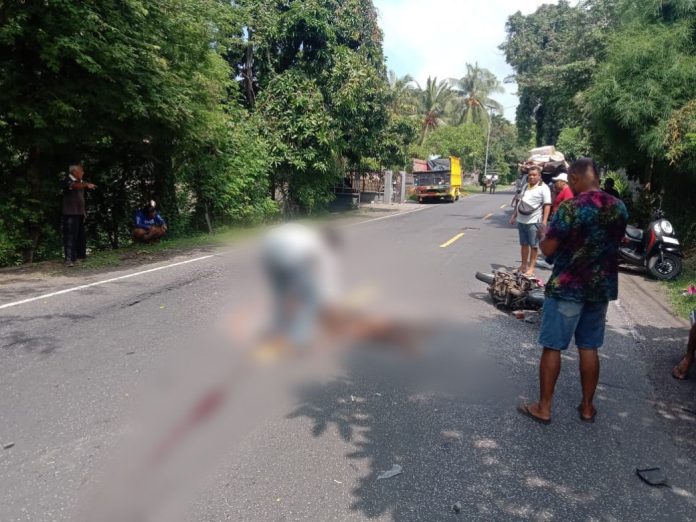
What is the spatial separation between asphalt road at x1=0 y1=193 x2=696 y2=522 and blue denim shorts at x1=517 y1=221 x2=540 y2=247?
222 centimetres

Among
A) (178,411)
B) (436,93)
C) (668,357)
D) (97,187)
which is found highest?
(436,93)

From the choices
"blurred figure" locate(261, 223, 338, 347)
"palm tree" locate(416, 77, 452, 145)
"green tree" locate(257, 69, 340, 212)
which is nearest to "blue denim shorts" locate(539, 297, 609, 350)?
"blurred figure" locate(261, 223, 338, 347)

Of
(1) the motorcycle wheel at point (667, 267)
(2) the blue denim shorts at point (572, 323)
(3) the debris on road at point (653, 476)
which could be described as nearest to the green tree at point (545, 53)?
(1) the motorcycle wheel at point (667, 267)

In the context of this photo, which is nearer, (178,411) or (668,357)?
(178,411)

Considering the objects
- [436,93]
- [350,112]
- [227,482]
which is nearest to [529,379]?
[227,482]

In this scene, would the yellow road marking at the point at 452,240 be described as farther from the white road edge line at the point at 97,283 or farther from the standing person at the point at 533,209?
the white road edge line at the point at 97,283

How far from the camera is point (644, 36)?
9.80 m

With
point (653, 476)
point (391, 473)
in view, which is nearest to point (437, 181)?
point (653, 476)

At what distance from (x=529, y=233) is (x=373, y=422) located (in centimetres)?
464

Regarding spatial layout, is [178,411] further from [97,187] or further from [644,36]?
[644,36]

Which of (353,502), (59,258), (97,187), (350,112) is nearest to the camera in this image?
(353,502)

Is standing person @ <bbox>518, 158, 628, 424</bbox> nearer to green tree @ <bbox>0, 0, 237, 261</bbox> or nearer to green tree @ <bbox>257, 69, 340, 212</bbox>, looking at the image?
green tree @ <bbox>0, 0, 237, 261</bbox>

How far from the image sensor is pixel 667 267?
7.74m

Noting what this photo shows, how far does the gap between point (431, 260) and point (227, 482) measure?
6.37 meters
